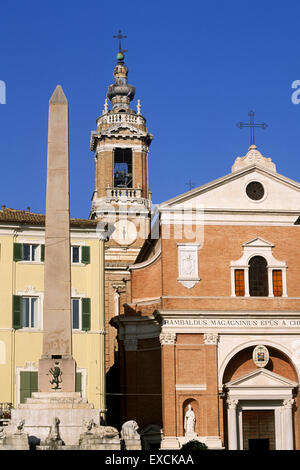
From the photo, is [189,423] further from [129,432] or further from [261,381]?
[129,432]

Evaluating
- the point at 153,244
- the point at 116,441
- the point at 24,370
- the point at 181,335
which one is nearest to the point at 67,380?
the point at 116,441

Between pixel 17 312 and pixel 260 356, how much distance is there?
10.3 meters

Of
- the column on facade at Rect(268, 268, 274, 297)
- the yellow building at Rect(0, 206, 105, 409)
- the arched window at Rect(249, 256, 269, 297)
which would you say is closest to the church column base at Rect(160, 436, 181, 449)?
the yellow building at Rect(0, 206, 105, 409)

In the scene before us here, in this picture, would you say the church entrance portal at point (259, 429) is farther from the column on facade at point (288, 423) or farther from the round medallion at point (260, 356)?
the round medallion at point (260, 356)

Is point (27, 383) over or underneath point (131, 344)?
underneath

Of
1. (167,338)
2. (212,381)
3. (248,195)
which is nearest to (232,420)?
(212,381)

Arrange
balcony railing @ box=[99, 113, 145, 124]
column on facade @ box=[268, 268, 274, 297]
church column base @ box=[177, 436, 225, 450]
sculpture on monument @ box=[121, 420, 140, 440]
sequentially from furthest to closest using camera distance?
balcony railing @ box=[99, 113, 145, 124] → column on facade @ box=[268, 268, 274, 297] → church column base @ box=[177, 436, 225, 450] → sculpture on monument @ box=[121, 420, 140, 440]

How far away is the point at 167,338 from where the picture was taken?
3800cm

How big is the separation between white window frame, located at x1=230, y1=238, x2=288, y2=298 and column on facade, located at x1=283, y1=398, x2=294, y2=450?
450cm

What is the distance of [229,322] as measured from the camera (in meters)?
38.4

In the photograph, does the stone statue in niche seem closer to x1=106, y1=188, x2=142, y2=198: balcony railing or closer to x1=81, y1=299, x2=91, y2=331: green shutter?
x1=81, y1=299, x2=91, y2=331: green shutter

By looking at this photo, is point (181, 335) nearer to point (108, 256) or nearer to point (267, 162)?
point (267, 162)

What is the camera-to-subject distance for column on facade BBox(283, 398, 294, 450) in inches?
1494
